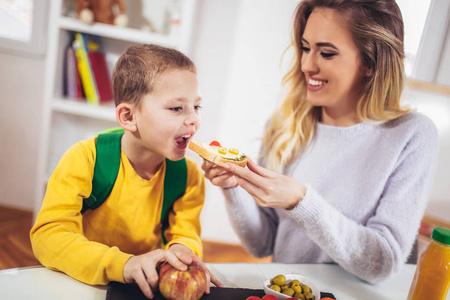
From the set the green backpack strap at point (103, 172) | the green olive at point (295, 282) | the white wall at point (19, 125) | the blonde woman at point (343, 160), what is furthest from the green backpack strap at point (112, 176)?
the white wall at point (19, 125)

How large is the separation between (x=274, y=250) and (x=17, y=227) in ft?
A: 7.40

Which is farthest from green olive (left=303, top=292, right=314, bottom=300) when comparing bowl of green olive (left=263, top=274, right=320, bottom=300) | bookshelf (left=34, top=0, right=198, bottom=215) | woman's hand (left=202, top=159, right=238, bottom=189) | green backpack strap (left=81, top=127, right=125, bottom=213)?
bookshelf (left=34, top=0, right=198, bottom=215)

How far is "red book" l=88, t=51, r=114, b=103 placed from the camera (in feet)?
8.36

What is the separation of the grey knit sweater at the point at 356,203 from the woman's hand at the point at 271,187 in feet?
0.09

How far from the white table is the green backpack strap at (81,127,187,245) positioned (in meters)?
0.22

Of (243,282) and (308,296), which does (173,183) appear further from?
(308,296)

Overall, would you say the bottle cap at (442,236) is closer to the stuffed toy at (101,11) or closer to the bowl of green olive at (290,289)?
the bowl of green olive at (290,289)

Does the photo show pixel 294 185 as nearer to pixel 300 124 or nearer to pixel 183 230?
pixel 183 230

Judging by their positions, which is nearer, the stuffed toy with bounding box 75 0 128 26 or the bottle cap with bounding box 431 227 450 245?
the bottle cap with bounding box 431 227 450 245

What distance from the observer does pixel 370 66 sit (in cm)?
138

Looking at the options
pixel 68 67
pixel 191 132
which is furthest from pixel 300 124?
pixel 68 67

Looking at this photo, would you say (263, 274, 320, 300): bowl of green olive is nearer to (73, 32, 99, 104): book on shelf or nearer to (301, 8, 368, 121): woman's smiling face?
(301, 8, 368, 121): woman's smiling face

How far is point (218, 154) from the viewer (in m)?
1.15

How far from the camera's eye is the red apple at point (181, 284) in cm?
82
